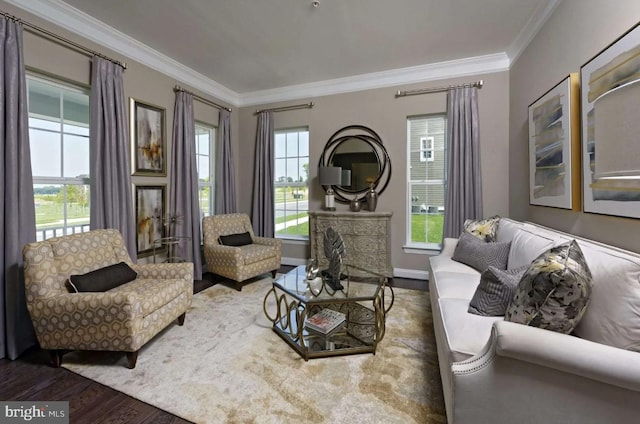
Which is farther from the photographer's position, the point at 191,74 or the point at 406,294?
the point at 191,74

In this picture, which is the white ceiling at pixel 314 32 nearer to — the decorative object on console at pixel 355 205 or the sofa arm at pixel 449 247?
the decorative object on console at pixel 355 205

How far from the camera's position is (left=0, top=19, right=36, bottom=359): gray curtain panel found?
208 centimetres

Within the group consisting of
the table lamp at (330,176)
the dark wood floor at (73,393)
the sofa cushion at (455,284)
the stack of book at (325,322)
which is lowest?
the dark wood floor at (73,393)

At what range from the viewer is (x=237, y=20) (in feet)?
8.84

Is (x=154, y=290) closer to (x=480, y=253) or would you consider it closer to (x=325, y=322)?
(x=325, y=322)

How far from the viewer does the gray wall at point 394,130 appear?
3.49m

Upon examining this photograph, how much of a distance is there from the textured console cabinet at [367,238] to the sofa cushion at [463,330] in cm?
200

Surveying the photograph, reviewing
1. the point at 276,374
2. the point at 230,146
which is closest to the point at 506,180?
the point at 276,374

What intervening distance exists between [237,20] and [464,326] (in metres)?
3.13

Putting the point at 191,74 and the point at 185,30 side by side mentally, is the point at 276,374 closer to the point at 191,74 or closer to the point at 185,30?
the point at 185,30

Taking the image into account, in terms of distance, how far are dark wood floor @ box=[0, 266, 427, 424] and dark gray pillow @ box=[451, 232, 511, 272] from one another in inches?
96.4

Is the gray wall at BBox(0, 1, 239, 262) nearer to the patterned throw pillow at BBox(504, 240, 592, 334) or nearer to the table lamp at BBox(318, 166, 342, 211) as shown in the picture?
the table lamp at BBox(318, 166, 342, 211)

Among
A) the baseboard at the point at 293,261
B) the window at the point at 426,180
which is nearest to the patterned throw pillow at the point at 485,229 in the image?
the window at the point at 426,180

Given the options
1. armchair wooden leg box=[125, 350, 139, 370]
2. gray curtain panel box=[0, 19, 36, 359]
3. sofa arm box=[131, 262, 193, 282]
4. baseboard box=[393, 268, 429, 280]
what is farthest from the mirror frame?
gray curtain panel box=[0, 19, 36, 359]
